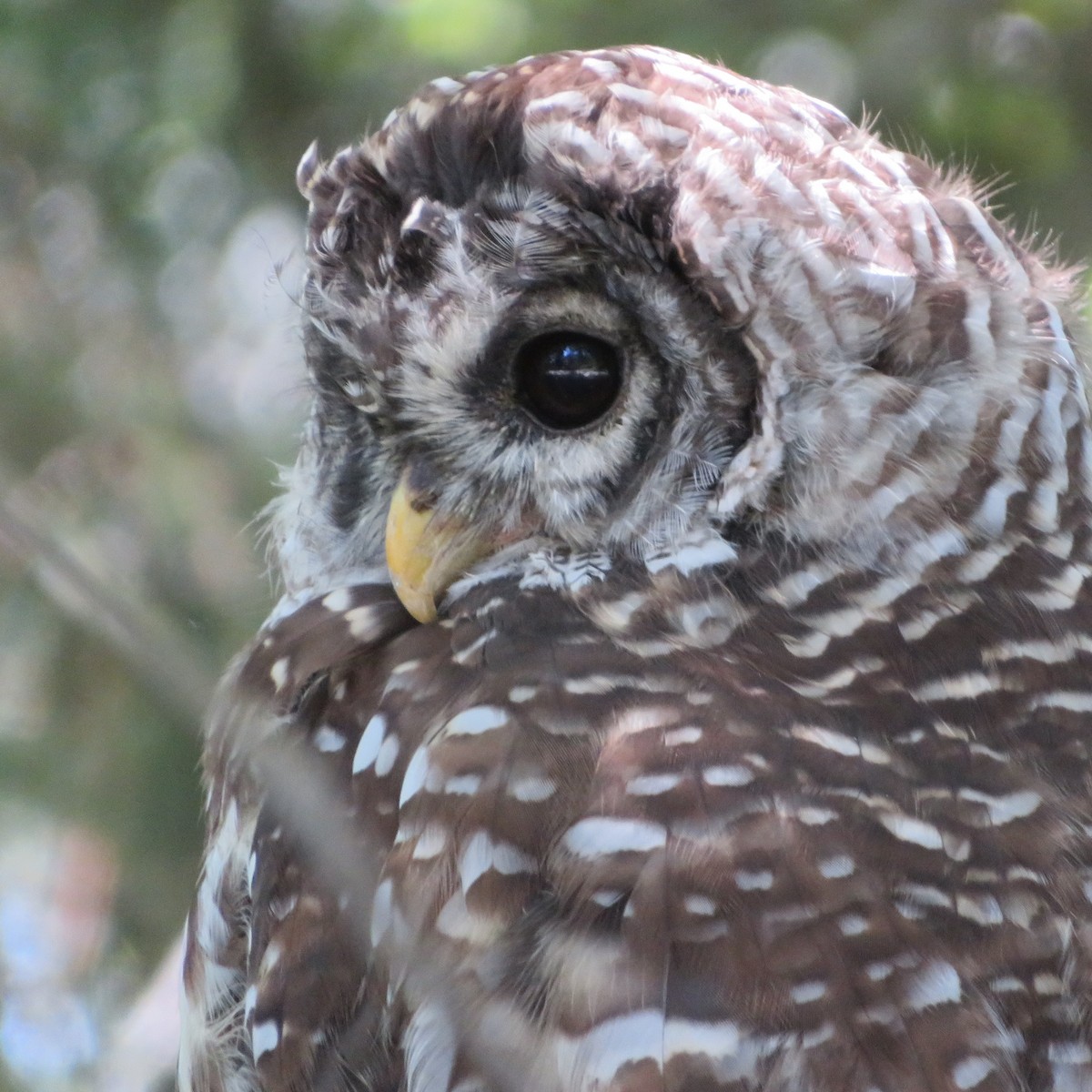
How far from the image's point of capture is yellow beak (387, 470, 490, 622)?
2.21 meters

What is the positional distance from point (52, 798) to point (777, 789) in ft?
7.08

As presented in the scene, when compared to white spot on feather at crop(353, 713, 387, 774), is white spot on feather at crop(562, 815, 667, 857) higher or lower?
higher

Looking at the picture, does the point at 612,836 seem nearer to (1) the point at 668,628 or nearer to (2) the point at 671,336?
(1) the point at 668,628

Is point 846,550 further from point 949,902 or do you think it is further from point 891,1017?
point 891,1017

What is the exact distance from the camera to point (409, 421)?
7.58 ft

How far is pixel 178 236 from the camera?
400cm

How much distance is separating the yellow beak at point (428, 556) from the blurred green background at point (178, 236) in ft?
3.09

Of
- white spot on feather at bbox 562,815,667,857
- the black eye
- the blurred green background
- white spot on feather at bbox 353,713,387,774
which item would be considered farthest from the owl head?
the blurred green background

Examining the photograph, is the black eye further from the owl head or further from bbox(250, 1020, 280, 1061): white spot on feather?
bbox(250, 1020, 280, 1061): white spot on feather

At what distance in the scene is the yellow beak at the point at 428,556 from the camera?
2205 millimetres

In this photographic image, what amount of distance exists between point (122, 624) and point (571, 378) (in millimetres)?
1258

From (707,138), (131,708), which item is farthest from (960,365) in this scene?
(131,708)

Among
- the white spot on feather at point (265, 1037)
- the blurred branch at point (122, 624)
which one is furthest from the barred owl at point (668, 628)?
the blurred branch at point (122, 624)

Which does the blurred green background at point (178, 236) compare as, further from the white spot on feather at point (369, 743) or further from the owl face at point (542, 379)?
the white spot on feather at point (369, 743)
